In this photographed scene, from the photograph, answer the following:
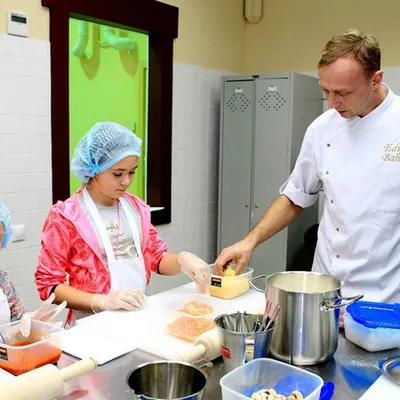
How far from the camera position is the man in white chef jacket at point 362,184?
1.85 m

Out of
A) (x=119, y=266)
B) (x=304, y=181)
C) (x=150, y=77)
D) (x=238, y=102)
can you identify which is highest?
(x=150, y=77)

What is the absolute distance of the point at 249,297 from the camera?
1.93m

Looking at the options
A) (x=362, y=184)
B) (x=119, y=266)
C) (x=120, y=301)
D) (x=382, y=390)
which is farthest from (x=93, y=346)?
(x=362, y=184)

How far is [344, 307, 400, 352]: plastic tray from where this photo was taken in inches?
55.4

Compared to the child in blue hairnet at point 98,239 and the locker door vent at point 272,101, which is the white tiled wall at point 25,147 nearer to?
the child in blue hairnet at point 98,239

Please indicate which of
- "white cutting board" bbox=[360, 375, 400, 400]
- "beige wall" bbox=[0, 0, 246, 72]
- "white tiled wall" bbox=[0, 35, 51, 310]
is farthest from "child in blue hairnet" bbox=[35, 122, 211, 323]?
"beige wall" bbox=[0, 0, 246, 72]

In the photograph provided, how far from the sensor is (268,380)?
120 centimetres

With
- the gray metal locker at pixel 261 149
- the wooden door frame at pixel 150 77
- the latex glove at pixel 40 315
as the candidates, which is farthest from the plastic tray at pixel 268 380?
the gray metal locker at pixel 261 149

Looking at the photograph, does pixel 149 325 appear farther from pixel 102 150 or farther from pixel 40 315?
pixel 102 150

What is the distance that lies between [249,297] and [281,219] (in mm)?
457

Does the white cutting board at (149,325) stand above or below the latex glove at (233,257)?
below

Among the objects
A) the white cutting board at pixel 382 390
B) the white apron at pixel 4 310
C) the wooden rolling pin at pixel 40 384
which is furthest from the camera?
the white apron at pixel 4 310

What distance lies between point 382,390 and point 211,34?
3.60m

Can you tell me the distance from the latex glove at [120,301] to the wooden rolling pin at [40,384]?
1.77 ft
